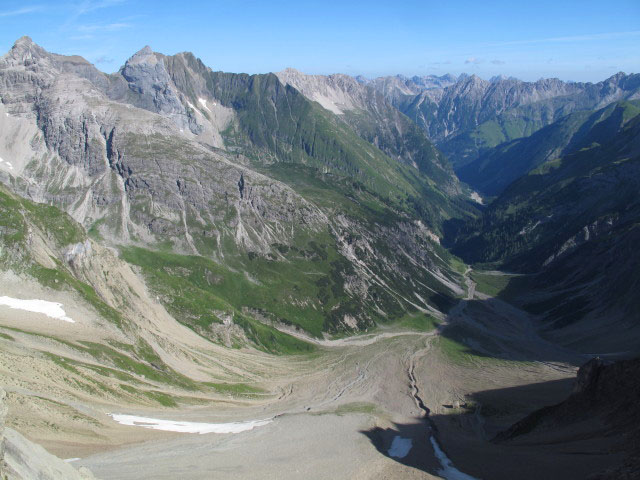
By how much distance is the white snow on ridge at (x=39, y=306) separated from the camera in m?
104

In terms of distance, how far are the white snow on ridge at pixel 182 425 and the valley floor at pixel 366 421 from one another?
1.81 m

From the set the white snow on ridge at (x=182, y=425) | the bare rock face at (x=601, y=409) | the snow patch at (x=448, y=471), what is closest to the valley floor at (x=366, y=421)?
the snow patch at (x=448, y=471)

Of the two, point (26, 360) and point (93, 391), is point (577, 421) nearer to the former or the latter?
point (93, 391)

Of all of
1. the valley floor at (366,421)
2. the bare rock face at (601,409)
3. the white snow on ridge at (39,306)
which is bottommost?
the valley floor at (366,421)

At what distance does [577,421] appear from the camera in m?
77.6

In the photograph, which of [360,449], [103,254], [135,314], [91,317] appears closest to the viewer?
[360,449]

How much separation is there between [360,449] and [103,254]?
9994 centimetres

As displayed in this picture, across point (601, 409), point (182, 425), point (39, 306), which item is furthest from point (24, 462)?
point (39, 306)

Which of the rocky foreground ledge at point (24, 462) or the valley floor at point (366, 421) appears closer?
the rocky foreground ledge at point (24, 462)

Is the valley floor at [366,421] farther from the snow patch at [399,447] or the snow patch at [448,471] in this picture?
the snow patch at [448,471]

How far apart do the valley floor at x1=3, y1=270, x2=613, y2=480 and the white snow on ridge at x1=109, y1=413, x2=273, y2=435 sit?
181 centimetres

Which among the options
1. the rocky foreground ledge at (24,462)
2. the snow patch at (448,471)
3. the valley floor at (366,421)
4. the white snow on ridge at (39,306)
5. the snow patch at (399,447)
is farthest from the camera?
the white snow on ridge at (39,306)

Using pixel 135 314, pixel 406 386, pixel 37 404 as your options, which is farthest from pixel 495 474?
pixel 135 314

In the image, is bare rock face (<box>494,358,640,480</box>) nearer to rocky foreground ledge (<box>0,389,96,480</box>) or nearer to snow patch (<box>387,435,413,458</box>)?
snow patch (<box>387,435,413,458</box>)
